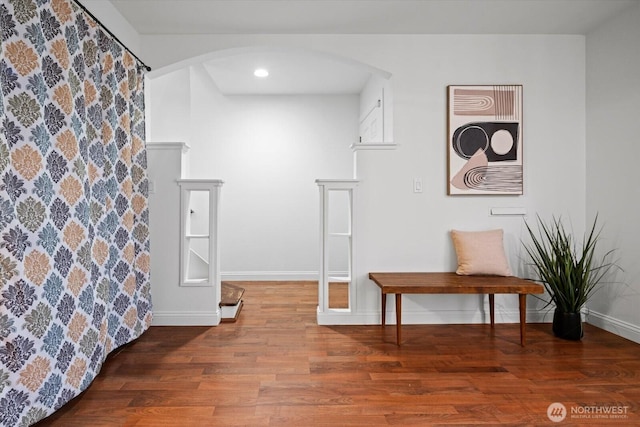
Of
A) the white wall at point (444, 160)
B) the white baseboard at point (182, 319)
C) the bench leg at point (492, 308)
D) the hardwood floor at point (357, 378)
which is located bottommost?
the hardwood floor at point (357, 378)

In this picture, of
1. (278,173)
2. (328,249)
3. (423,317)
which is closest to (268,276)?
(278,173)

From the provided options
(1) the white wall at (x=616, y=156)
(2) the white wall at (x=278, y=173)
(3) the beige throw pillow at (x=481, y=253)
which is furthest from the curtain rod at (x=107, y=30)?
(1) the white wall at (x=616, y=156)

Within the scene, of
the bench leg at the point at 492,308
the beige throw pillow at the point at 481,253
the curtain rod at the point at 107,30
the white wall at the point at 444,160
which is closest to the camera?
the curtain rod at the point at 107,30

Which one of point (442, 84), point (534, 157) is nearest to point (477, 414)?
point (534, 157)

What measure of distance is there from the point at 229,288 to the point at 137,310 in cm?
121

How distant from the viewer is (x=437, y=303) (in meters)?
3.33

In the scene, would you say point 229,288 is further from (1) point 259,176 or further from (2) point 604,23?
(2) point 604,23

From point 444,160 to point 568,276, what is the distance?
1255 millimetres

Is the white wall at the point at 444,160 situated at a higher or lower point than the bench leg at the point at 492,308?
higher

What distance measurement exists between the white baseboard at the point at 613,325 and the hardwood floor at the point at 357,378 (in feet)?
0.25

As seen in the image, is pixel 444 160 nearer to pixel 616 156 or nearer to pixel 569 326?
pixel 616 156

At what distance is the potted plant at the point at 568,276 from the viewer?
292 cm

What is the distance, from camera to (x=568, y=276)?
2.94m

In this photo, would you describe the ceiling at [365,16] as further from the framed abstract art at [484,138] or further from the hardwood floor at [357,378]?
the hardwood floor at [357,378]
